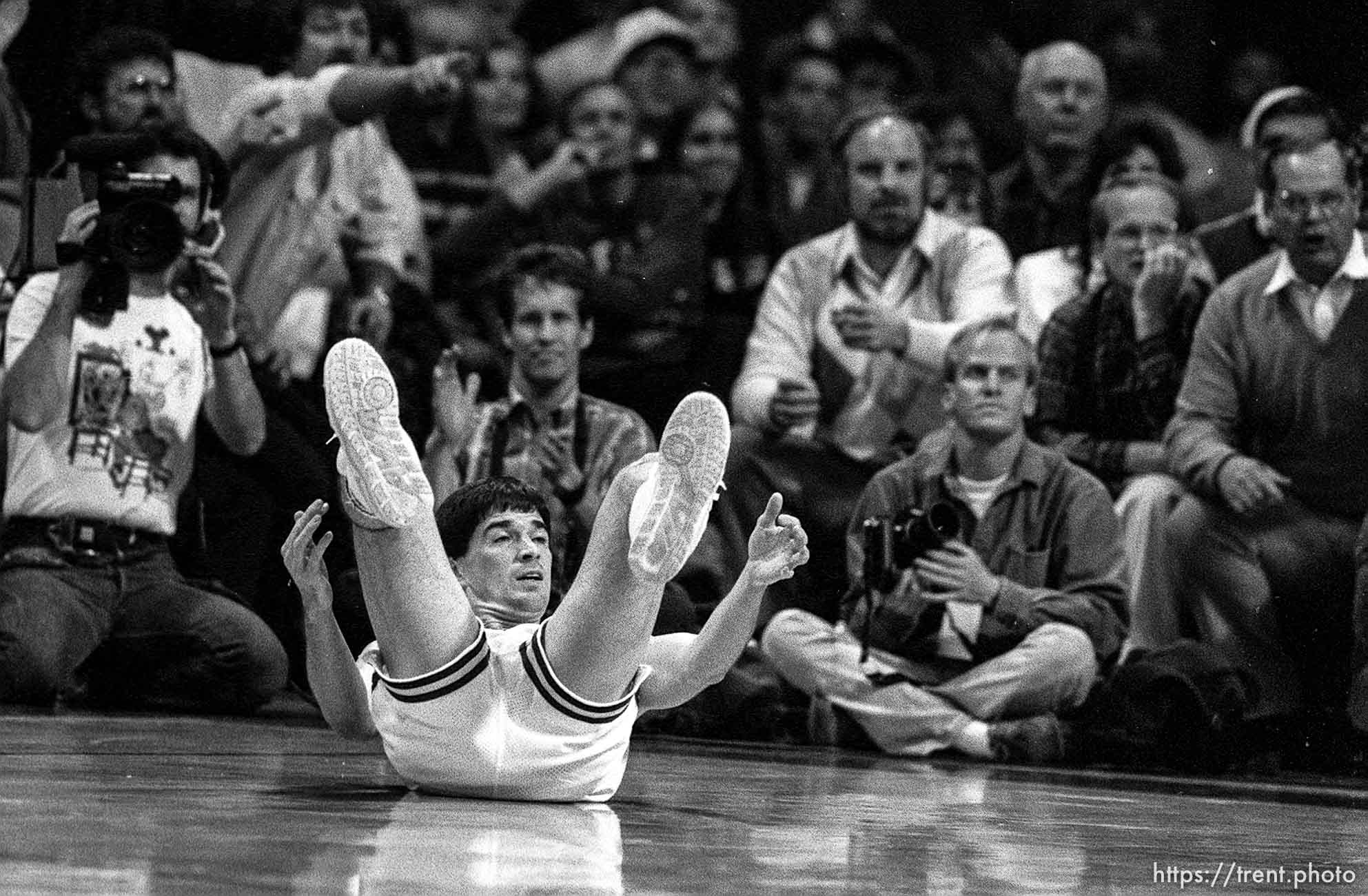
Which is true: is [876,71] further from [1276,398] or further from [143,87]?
[143,87]

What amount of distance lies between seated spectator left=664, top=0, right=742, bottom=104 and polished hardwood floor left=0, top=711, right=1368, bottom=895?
10.7 ft

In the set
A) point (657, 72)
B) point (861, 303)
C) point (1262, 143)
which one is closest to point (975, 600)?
point (861, 303)

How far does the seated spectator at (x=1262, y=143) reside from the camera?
5121 millimetres

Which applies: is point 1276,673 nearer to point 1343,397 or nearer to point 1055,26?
point 1343,397

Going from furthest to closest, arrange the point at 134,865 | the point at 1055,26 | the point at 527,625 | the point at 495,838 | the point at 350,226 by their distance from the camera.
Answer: the point at 1055,26 → the point at 350,226 → the point at 527,625 → the point at 495,838 → the point at 134,865

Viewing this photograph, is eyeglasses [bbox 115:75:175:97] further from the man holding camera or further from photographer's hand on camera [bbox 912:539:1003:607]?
photographer's hand on camera [bbox 912:539:1003:607]

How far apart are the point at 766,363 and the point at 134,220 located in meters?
1.64

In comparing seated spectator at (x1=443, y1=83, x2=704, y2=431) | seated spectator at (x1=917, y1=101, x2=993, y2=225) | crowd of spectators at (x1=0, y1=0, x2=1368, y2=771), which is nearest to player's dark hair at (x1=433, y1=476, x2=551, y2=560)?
crowd of spectators at (x1=0, y1=0, x2=1368, y2=771)

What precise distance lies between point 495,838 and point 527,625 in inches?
25.1

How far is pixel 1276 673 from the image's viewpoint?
15.3 feet

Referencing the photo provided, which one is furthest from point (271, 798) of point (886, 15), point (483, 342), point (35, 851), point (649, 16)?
point (886, 15)

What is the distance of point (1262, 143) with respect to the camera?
17.3 ft

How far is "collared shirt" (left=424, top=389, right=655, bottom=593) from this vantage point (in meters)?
4.85

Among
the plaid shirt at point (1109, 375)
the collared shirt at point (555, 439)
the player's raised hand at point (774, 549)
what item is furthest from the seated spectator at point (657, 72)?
the player's raised hand at point (774, 549)
